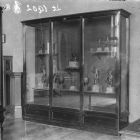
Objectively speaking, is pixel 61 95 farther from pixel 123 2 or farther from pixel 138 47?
pixel 123 2

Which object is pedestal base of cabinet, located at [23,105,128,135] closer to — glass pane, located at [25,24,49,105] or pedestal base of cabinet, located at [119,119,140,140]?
glass pane, located at [25,24,49,105]

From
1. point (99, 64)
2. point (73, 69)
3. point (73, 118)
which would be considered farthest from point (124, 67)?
point (73, 118)

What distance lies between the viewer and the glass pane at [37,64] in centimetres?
509

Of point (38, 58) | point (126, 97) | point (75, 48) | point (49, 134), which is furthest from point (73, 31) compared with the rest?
point (49, 134)

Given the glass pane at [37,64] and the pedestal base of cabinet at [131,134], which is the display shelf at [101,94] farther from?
the pedestal base of cabinet at [131,134]

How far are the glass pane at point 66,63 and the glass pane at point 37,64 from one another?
0.73 feet

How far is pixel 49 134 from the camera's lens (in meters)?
4.21

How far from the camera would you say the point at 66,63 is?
496 cm

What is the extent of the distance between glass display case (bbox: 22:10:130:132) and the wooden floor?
0.16m

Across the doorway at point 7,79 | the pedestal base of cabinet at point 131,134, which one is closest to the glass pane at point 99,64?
the doorway at point 7,79

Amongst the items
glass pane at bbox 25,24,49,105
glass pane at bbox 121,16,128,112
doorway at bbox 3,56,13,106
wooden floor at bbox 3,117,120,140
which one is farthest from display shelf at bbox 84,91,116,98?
doorway at bbox 3,56,13,106

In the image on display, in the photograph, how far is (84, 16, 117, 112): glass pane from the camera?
14.3 ft

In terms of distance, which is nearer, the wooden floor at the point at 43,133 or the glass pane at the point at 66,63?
the wooden floor at the point at 43,133

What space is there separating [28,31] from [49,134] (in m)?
2.14
